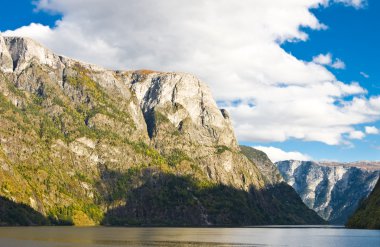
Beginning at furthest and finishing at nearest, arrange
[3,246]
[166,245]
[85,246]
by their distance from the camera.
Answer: [166,245], [85,246], [3,246]

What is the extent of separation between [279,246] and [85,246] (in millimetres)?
64597

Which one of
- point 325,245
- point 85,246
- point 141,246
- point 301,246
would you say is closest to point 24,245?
point 85,246

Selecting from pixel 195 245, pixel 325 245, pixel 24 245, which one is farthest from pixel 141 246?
pixel 325 245

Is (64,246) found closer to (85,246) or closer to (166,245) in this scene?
(85,246)

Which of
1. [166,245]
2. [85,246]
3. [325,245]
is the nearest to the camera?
[85,246]

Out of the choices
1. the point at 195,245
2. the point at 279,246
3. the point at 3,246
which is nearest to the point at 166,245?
the point at 195,245

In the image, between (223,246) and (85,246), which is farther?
(223,246)

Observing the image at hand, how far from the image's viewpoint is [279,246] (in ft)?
566

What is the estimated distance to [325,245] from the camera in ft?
595

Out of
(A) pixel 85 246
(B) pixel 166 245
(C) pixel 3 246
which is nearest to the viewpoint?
(C) pixel 3 246

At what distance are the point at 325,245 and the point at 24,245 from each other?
10220 cm

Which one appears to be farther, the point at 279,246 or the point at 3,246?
the point at 279,246

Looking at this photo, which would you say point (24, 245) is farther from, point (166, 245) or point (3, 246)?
point (166, 245)

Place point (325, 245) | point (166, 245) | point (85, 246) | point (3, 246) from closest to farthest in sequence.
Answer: point (3, 246)
point (85, 246)
point (166, 245)
point (325, 245)
